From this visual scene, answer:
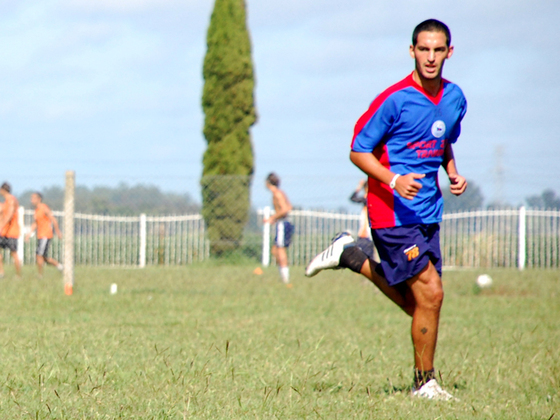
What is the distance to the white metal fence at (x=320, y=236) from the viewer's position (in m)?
20.7

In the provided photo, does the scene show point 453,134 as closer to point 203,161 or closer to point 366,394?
point 366,394

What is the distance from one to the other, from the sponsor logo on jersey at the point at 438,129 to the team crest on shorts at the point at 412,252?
615 millimetres

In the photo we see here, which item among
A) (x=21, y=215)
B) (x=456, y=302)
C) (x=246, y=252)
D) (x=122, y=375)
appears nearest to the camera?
(x=122, y=375)

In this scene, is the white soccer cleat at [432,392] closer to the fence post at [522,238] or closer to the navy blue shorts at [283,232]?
the navy blue shorts at [283,232]

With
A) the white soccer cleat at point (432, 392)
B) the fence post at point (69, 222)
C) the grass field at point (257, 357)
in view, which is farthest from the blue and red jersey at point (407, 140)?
the fence post at point (69, 222)

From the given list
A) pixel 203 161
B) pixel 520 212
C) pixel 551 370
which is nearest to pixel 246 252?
pixel 203 161

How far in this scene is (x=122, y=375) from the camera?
4461 millimetres

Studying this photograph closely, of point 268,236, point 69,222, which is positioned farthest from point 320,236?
point 69,222

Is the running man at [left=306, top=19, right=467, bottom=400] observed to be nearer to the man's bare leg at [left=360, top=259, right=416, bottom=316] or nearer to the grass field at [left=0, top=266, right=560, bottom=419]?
the man's bare leg at [left=360, top=259, right=416, bottom=316]

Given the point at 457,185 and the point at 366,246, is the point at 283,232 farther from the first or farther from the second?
the point at 457,185

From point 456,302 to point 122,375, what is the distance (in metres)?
6.92

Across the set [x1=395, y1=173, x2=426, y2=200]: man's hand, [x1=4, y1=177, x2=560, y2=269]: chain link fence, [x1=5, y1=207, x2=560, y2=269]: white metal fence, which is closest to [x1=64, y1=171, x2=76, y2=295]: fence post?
[x1=395, y1=173, x2=426, y2=200]: man's hand

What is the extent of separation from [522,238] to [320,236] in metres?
5.61

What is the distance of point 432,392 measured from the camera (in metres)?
4.11
